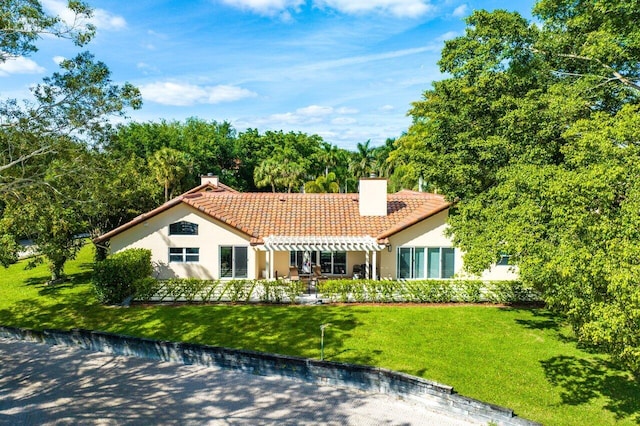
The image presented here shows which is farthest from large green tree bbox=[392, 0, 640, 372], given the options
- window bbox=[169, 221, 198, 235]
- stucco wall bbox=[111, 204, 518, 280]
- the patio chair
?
window bbox=[169, 221, 198, 235]

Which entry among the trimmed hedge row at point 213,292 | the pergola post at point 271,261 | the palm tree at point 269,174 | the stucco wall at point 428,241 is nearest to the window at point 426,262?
the stucco wall at point 428,241

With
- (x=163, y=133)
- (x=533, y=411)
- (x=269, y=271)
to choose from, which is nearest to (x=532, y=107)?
(x=533, y=411)

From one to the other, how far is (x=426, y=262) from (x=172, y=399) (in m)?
17.7

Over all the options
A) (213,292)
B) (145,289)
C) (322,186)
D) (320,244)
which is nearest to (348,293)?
(320,244)

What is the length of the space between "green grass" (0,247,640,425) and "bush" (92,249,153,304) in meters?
0.76

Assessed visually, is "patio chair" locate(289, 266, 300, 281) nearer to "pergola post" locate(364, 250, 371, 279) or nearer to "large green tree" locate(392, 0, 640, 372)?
"pergola post" locate(364, 250, 371, 279)

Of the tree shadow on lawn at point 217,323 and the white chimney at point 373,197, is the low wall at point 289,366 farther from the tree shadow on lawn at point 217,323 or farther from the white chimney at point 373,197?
the white chimney at point 373,197

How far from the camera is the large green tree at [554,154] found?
29.1ft

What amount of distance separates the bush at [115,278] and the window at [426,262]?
1497 cm

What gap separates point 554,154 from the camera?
51.8 feet

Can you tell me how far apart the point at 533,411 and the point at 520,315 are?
940 cm

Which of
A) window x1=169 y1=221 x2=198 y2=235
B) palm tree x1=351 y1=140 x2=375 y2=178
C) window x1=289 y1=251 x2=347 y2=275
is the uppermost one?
palm tree x1=351 y1=140 x2=375 y2=178

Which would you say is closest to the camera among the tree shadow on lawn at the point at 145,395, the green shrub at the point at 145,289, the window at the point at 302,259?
the tree shadow on lawn at the point at 145,395

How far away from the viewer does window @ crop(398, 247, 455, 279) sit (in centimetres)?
2547
